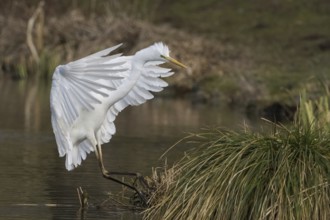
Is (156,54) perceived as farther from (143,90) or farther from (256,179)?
(256,179)

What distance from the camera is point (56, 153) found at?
16.6 m

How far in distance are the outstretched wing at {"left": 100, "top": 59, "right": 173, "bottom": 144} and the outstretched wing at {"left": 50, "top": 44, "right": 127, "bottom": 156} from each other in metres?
0.78

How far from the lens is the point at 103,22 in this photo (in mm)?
37781

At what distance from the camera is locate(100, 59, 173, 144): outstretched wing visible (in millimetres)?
12039

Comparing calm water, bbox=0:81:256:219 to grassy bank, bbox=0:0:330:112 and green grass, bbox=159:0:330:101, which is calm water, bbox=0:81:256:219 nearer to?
grassy bank, bbox=0:0:330:112

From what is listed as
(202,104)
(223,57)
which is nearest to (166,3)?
(223,57)

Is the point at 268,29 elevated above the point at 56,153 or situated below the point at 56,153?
below

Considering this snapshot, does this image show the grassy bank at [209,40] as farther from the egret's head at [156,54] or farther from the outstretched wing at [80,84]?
the outstretched wing at [80,84]

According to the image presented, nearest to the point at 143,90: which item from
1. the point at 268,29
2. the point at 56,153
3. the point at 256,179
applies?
the point at 256,179

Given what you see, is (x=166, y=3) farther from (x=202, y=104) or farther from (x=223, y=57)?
(x=202, y=104)

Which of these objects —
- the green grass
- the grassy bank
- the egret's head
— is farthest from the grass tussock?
the green grass

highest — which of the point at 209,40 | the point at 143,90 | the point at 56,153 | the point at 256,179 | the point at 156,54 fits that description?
the point at 156,54

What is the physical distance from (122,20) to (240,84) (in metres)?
10.9

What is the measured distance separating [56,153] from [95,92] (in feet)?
18.7
